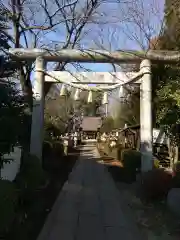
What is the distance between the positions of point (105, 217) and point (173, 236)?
1.85m

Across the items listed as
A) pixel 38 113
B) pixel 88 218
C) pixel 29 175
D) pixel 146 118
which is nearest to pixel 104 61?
pixel 146 118

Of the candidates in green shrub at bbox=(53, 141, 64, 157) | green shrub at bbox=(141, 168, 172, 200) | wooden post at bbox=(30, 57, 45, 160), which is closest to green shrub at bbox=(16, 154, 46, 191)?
wooden post at bbox=(30, 57, 45, 160)

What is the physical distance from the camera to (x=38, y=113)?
12617 mm

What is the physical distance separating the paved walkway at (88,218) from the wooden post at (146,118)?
155 centimetres

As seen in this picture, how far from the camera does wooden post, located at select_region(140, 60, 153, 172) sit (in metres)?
12.4

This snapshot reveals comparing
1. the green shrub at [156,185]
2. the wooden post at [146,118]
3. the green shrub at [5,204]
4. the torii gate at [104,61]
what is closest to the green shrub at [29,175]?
the torii gate at [104,61]

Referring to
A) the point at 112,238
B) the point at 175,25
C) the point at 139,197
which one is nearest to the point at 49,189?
the point at 139,197

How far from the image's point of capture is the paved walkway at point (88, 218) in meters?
6.67

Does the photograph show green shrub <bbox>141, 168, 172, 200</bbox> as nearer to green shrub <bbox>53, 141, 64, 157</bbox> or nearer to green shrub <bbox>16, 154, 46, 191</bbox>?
green shrub <bbox>16, 154, 46, 191</bbox>

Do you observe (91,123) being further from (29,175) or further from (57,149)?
(29,175)

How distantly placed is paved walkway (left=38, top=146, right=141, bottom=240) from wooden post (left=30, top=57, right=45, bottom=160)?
176 cm

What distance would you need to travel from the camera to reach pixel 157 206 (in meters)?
9.12

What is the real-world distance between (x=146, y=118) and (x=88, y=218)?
17.9ft

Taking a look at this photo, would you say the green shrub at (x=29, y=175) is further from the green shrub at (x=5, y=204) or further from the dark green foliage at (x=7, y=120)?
the green shrub at (x=5, y=204)
